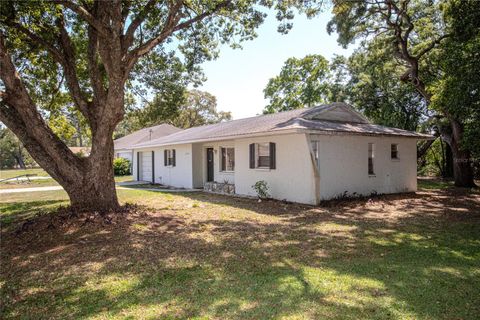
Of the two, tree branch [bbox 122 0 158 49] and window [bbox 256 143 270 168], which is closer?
tree branch [bbox 122 0 158 49]

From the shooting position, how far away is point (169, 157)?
20344 millimetres

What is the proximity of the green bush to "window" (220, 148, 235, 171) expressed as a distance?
17.2 metres

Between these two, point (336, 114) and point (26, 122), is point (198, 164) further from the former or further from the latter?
point (26, 122)

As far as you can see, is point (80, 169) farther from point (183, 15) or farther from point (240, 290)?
point (240, 290)

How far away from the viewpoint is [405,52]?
16406mm

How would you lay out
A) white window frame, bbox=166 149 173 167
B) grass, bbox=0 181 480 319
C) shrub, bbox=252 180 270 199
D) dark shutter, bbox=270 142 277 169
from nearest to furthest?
grass, bbox=0 181 480 319 → dark shutter, bbox=270 142 277 169 → shrub, bbox=252 180 270 199 → white window frame, bbox=166 149 173 167

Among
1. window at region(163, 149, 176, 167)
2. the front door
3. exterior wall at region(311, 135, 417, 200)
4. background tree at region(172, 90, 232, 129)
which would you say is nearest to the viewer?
exterior wall at region(311, 135, 417, 200)

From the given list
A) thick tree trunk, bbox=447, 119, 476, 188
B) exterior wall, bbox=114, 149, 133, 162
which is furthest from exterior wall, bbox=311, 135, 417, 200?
exterior wall, bbox=114, 149, 133, 162

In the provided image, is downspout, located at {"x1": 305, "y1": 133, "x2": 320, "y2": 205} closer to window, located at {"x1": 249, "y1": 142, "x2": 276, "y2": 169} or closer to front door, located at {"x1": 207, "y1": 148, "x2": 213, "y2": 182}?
window, located at {"x1": 249, "y1": 142, "x2": 276, "y2": 169}

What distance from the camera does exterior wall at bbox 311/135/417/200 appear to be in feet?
38.4

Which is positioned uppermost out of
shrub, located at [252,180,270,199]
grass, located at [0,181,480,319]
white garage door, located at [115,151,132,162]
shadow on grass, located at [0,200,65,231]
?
white garage door, located at [115,151,132,162]

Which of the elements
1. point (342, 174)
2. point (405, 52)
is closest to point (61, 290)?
point (342, 174)

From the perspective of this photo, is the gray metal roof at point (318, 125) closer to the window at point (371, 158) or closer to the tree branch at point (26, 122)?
the window at point (371, 158)

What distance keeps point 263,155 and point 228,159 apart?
3198mm
